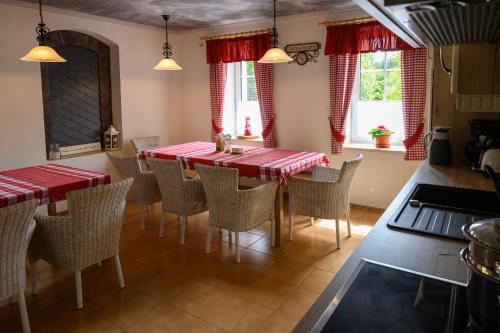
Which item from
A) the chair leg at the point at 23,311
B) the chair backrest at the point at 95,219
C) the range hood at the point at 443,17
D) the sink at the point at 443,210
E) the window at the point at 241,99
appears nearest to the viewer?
the range hood at the point at 443,17

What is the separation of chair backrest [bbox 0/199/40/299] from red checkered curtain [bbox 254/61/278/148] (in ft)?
11.0

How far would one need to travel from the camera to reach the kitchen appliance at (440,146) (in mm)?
2520

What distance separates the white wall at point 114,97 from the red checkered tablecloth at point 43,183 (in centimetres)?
105

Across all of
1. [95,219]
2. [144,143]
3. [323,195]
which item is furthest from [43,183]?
[144,143]

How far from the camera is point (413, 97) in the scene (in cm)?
407

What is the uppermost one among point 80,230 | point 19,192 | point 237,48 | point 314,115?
point 237,48

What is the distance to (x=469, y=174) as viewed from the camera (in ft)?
7.61

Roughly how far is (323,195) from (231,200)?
2.64ft

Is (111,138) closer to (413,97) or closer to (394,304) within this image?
(413,97)

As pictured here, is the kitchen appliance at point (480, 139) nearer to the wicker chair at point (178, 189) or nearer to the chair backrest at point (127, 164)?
the wicker chair at point (178, 189)

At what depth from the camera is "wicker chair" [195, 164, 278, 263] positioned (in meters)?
3.05

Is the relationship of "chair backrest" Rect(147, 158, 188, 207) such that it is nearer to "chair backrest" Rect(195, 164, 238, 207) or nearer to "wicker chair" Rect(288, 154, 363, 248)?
"chair backrest" Rect(195, 164, 238, 207)

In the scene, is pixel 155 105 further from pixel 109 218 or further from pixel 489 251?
pixel 489 251

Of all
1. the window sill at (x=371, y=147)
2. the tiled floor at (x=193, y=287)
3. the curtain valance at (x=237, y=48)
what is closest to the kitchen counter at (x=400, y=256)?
the tiled floor at (x=193, y=287)
